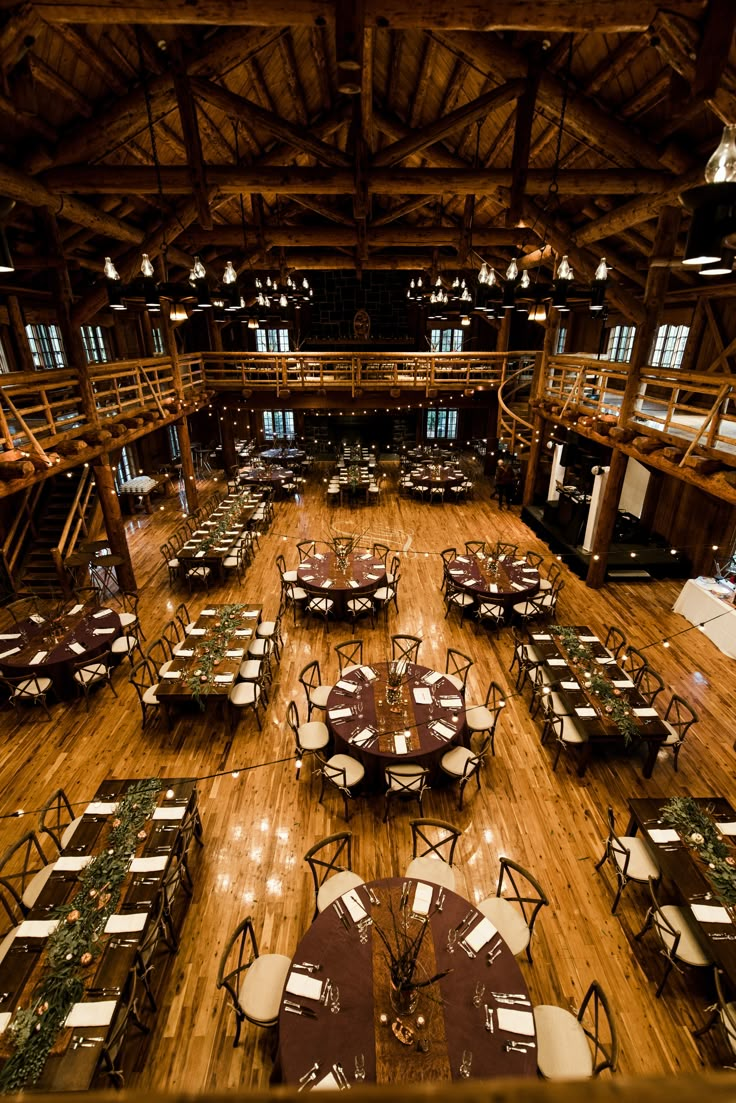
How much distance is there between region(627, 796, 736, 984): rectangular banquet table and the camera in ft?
13.3

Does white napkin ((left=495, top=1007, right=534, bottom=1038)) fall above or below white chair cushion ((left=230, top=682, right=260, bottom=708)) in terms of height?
above

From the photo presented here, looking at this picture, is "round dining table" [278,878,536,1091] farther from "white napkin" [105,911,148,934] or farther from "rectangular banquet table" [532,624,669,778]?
"rectangular banquet table" [532,624,669,778]

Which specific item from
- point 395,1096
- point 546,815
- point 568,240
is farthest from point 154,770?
point 568,240

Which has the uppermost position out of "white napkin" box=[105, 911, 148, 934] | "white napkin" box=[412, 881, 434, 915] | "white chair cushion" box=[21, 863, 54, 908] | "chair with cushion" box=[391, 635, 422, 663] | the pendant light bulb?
the pendant light bulb

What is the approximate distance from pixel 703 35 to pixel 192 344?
19.5 meters

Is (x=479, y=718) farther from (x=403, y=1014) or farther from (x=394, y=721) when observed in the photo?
(x=403, y=1014)

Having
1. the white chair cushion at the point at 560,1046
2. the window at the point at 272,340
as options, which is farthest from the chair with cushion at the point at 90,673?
the window at the point at 272,340

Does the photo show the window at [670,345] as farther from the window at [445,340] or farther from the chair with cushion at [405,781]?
the chair with cushion at [405,781]

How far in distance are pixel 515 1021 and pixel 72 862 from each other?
12.1 feet

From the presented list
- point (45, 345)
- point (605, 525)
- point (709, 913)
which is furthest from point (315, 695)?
point (45, 345)

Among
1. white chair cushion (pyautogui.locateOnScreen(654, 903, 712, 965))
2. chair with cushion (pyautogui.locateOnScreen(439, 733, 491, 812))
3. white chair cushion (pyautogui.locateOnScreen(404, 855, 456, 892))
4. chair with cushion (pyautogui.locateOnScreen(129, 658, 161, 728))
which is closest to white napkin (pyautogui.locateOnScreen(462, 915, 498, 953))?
white chair cushion (pyautogui.locateOnScreen(404, 855, 456, 892))

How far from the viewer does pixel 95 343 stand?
573 inches

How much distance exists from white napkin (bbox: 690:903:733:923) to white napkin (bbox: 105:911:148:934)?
14.2ft

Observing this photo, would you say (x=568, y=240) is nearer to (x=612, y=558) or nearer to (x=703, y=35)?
→ (x=703, y=35)
